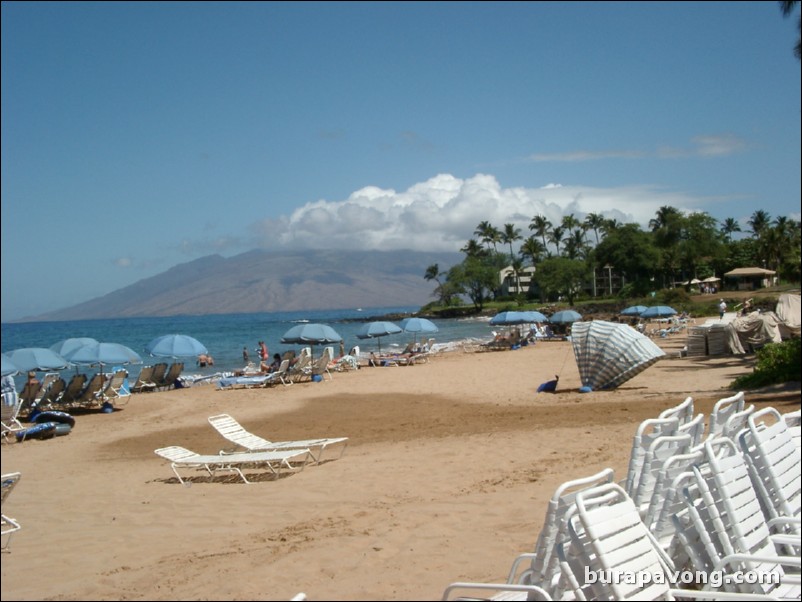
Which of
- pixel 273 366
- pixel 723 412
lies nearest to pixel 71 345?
pixel 273 366

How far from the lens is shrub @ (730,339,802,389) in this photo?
1422 cm

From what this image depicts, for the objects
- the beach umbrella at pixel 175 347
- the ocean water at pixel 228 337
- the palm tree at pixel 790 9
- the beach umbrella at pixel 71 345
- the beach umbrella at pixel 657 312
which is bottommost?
the ocean water at pixel 228 337

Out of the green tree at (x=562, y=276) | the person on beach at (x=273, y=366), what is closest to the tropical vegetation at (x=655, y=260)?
the green tree at (x=562, y=276)

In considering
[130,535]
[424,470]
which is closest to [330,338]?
[424,470]

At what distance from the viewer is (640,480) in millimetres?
3977

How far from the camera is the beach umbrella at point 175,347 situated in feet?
78.3

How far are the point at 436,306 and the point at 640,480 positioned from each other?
4588 inches

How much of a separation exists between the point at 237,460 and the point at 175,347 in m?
15.5

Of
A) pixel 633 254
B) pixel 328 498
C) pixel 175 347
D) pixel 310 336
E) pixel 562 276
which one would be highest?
pixel 633 254

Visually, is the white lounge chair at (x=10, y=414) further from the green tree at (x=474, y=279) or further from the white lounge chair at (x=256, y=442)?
the green tree at (x=474, y=279)

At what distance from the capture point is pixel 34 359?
1788cm

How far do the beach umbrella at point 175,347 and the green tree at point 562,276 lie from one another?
2458 inches

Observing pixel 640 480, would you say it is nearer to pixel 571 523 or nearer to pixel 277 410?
pixel 571 523

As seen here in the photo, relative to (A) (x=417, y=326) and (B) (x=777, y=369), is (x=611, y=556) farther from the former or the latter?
(A) (x=417, y=326)
